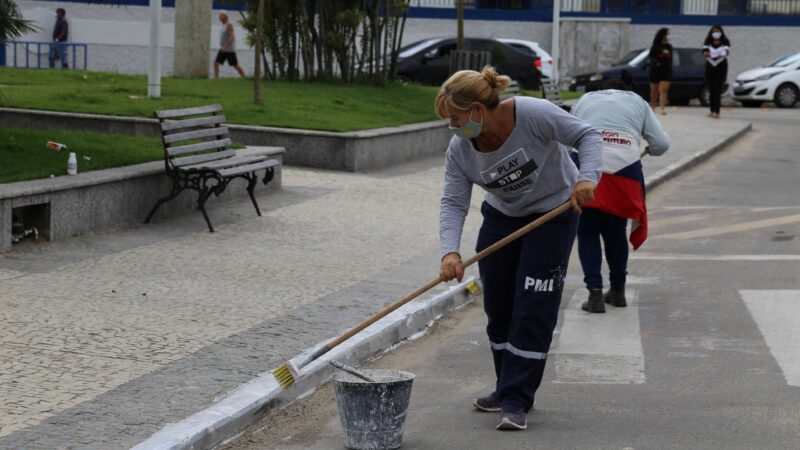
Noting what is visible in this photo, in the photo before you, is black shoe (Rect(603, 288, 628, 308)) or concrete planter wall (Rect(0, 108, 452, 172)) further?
concrete planter wall (Rect(0, 108, 452, 172))

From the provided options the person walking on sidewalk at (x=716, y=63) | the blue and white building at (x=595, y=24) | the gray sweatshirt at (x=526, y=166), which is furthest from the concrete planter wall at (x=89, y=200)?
the blue and white building at (x=595, y=24)

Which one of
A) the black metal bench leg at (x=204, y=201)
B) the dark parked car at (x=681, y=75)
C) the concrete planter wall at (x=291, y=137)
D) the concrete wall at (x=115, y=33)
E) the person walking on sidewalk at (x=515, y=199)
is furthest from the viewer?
the concrete wall at (x=115, y=33)

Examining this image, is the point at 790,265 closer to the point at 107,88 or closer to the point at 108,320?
the point at 108,320

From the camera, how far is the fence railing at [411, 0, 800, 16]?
40312mm

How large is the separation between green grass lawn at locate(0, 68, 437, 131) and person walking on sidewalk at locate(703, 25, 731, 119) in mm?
6688

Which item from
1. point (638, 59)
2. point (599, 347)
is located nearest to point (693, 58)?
point (638, 59)

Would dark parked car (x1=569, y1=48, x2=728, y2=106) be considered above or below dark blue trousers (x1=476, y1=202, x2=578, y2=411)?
above

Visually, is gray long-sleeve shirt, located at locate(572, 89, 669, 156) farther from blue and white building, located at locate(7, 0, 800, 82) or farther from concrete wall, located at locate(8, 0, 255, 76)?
blue and white building, located at locate(7, 0, 800, 82)

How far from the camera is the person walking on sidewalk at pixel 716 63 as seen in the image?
27.1 m

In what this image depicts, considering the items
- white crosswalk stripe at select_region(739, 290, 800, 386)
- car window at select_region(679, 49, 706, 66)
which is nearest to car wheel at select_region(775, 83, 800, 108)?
car window at select_region(679, 49, 706, 66)

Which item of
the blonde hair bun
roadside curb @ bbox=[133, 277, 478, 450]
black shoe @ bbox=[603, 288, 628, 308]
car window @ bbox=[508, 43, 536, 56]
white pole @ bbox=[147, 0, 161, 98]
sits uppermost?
car window @ bbox=[508, 43, 536, 56]

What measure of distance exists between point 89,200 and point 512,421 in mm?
5606

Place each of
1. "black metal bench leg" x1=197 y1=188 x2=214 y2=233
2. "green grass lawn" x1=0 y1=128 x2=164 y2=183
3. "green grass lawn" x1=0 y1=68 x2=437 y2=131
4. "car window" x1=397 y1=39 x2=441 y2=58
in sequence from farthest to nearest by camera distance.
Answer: "car window" x1=397 y1=39 x2=441 y2=58, "green grass lawn" x1=0 y1=68 x2=437 y2=131, "black metal bench leg" x1=197 y1=188 x2=214 y2=233, "green grass lawn" x1=0 y1=128 x2=164 y2=183

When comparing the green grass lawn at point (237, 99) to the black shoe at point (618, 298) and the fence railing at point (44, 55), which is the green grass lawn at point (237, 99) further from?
the fence railing at point (44, 55)
